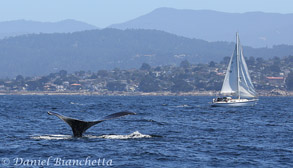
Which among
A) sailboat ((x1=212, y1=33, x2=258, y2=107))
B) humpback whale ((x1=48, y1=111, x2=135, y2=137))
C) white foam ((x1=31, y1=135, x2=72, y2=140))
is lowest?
white foam ((x1=31, y1=135, x2=72, y2=140))

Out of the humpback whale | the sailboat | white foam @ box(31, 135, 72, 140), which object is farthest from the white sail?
the humpback whale

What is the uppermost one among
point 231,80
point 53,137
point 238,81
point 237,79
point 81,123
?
point 237,79

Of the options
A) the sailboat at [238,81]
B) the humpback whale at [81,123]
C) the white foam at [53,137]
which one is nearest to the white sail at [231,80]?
the sailboat at [238,81]

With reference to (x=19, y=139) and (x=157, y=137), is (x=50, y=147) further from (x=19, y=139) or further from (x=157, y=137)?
(x=157, y=137)

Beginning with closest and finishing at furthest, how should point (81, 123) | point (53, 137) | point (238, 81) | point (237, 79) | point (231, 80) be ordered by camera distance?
point (81, 123) → point (53, 137) → point (238, 81) → point (237, 79) → point (231, 80)

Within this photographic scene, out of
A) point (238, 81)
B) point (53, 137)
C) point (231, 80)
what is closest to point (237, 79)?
point (238, 81)

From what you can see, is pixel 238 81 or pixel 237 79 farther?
pixel 237 79

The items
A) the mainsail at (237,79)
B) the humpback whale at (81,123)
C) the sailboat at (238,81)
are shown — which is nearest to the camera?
the humpback whale at (81,123)

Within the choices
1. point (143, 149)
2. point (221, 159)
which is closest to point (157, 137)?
point (143, 149)

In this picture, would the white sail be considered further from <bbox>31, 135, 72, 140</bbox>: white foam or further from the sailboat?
<bbox>31, 135, 72, 140</bbox>: white foam

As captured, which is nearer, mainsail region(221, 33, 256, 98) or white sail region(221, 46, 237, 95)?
mainsail region(221, 33, 256, 98)

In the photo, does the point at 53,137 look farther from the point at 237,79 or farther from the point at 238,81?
the point at 237,79

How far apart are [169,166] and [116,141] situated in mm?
9859

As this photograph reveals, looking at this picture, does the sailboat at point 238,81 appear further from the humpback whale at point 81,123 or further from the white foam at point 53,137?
the humpback whale at point 81,123
